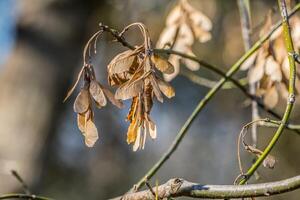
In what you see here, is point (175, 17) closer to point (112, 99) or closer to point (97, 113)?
point (112, 99)

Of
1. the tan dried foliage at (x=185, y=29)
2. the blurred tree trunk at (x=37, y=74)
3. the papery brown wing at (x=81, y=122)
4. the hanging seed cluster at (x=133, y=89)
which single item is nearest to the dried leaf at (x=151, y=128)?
the hanging seed cluster at (x=133, y=89)

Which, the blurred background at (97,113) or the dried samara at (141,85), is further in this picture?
the blurred background at (97,113)

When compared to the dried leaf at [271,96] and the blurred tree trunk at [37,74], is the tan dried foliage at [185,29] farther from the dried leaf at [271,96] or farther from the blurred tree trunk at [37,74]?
the blurred tree trunk at [37,74]

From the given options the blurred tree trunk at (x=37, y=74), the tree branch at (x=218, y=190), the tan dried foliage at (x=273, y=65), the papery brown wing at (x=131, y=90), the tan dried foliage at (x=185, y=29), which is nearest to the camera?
the tree branch at (x=218, y=190)

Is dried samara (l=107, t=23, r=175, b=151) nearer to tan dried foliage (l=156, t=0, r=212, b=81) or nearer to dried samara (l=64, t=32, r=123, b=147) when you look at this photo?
dried samara (l=64, t=32, r=123, b=147)

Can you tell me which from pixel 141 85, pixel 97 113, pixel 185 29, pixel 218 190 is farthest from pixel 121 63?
pixel 97 113

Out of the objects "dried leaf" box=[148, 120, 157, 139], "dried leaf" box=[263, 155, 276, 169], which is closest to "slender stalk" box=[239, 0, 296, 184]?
"dried leaf" box=[263, 155, 276, 169]
